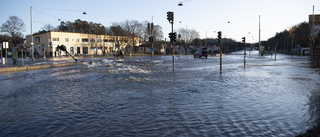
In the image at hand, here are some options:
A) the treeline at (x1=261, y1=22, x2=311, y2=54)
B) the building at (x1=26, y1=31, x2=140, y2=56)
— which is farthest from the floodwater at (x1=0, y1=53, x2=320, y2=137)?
the building at (x1=26, y1=31, x2=140, y2=56)

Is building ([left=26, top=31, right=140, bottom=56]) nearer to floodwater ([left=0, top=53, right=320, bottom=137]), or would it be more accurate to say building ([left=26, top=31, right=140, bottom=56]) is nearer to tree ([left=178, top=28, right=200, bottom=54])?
tree ([left=178, top=28, right=200, bottom=54])

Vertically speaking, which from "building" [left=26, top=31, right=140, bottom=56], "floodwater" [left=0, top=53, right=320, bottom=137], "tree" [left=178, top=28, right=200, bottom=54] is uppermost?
"tree" [left=178, top=28, right=200, bottom=54]

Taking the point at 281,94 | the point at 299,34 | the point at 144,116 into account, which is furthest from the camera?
the point at 299,34

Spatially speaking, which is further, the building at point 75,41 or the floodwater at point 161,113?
the building at point 75,41

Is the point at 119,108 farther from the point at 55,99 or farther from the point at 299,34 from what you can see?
the point at 299,34

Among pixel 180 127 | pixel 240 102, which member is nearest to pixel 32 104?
pixel 180 127

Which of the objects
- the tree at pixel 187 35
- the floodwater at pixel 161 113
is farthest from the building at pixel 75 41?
the floodwater at pixel 161 113

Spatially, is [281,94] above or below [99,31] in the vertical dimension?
below

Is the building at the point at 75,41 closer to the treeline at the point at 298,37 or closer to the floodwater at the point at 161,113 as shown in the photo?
the treeline at the point at 298,37

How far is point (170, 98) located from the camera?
7977 mm

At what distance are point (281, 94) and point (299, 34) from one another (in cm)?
6805

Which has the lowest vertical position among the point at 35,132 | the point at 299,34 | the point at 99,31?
the point at 35,132

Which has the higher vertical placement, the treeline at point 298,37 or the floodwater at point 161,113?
the treeline at point 298,37

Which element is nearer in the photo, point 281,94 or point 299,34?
point 281,94
